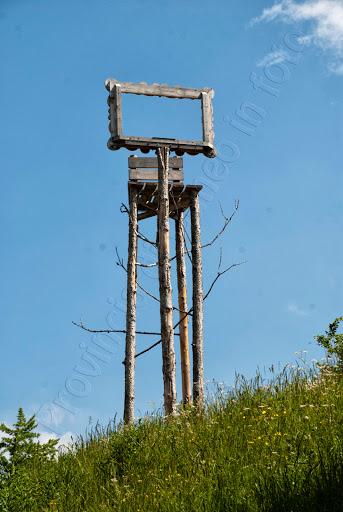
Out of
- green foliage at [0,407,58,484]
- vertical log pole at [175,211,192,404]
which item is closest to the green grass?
green foliage at [0,407,58,484]

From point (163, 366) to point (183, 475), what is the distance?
4.29 meters

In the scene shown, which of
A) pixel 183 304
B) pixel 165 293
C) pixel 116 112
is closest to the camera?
pixel 165 293

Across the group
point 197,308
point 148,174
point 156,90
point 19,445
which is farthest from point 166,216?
point 19,445

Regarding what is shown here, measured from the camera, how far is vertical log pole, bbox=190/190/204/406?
37.8ft

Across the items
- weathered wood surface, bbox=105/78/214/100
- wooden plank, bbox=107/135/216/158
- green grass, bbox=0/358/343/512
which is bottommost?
green grass, bbox=0/358/343/512

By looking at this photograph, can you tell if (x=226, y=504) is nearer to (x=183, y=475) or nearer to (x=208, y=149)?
(x=183, y=475)

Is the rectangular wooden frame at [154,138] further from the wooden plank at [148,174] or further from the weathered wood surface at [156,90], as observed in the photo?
the wooden plank at [148,174]

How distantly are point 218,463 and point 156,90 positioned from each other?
8.20 metres

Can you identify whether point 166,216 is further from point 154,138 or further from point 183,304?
point 183,304

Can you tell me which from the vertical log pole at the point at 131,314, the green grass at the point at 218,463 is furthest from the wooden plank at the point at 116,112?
the green grass at the point at 218,463

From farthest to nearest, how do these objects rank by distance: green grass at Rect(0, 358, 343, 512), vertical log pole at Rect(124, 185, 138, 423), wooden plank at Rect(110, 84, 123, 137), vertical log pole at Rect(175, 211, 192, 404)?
1. vertical log pole at Rect(175, 211, 192, 404)
2. wooden plank at Rect(110, 84, 123, 137)
3. vertical log pole at Rect(124, 185, 138, 423)
4. green grass at Rect(0, 358, 343, 512)

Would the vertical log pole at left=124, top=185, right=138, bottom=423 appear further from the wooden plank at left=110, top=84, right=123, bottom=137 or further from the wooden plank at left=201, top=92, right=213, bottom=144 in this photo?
the wooden plank at left=201, top=92, right=213, bottom=144

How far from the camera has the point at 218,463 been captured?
6113 millimetres

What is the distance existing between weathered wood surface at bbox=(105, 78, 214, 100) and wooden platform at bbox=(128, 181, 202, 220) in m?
1.93
